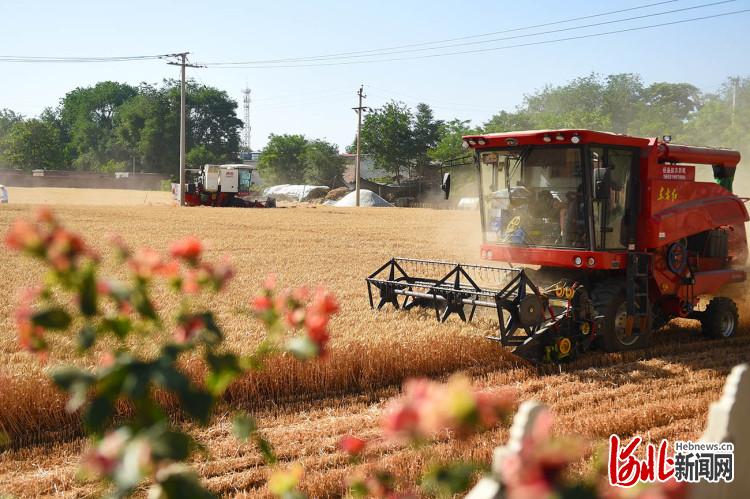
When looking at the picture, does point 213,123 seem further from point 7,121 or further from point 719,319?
point 719,319

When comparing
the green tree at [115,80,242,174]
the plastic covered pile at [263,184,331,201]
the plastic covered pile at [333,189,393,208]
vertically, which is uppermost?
Result: the green tree at [115,80,242,174]

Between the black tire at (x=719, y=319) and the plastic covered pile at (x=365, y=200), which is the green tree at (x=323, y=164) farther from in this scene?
the black tire at (x=719, y=319)

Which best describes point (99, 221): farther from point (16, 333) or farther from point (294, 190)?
point (294, 190)

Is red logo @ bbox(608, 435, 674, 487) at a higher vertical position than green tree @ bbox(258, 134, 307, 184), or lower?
lower

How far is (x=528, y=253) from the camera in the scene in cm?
823

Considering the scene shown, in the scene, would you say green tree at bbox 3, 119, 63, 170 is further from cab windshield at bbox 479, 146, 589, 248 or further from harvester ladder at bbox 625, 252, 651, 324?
harvester ladder at bbox 625, 252, 651, 324

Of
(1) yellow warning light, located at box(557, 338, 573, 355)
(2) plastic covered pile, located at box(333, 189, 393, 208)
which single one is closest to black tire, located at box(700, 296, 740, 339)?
(1) yellow warning light, located at box(557, 338, 573, 355)

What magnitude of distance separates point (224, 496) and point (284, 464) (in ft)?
2.09

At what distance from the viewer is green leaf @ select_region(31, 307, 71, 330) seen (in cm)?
117

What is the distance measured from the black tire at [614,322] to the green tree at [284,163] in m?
63.1

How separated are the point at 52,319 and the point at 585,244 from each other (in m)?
7.27

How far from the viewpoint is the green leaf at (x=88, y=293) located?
3.79 ft

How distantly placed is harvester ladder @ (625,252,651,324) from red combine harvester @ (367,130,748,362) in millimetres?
12

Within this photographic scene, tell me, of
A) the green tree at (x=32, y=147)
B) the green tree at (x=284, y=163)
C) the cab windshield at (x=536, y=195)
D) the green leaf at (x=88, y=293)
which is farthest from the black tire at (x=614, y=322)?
the green tree at (x=32, y=147)
